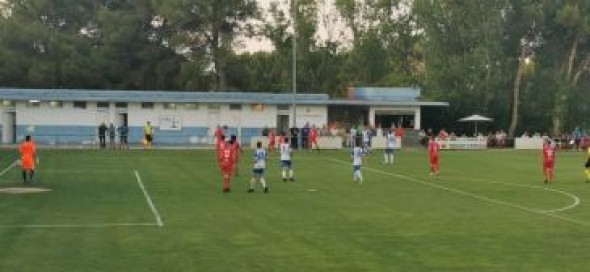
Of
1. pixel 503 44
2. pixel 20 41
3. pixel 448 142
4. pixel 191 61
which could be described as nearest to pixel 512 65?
pixel 503 44

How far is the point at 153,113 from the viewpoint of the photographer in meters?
64.5

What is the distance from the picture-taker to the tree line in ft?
267

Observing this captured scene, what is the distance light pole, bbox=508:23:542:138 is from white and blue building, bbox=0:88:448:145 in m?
16.7

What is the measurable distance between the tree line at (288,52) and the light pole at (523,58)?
0.13 meters

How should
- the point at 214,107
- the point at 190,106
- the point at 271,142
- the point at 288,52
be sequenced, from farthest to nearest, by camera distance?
1. the point at 288,52
2. the point at 214,107
3. the point at 190,106
4. the point at 271,142

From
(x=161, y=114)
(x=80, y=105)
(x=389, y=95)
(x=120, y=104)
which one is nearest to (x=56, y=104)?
(x=80, y=105)

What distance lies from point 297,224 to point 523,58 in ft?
224

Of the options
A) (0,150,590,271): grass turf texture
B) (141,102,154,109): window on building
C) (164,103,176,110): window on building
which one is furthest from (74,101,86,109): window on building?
(0,150,590,271): grass turf texture

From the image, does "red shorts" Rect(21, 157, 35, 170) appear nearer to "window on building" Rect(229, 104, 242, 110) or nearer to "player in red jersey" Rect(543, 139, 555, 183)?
"player in red jersey" Rect(543, 139, 555, 183)

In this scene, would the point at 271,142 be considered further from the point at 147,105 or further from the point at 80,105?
the point at 80,105

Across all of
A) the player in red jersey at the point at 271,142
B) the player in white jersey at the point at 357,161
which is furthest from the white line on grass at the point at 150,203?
the player in red jersey at the point at 271,142

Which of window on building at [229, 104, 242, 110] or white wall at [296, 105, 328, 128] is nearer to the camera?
window on building at [229, 104, 242, 110]

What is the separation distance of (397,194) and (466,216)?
20.8 ft

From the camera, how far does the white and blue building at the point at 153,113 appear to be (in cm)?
6256
